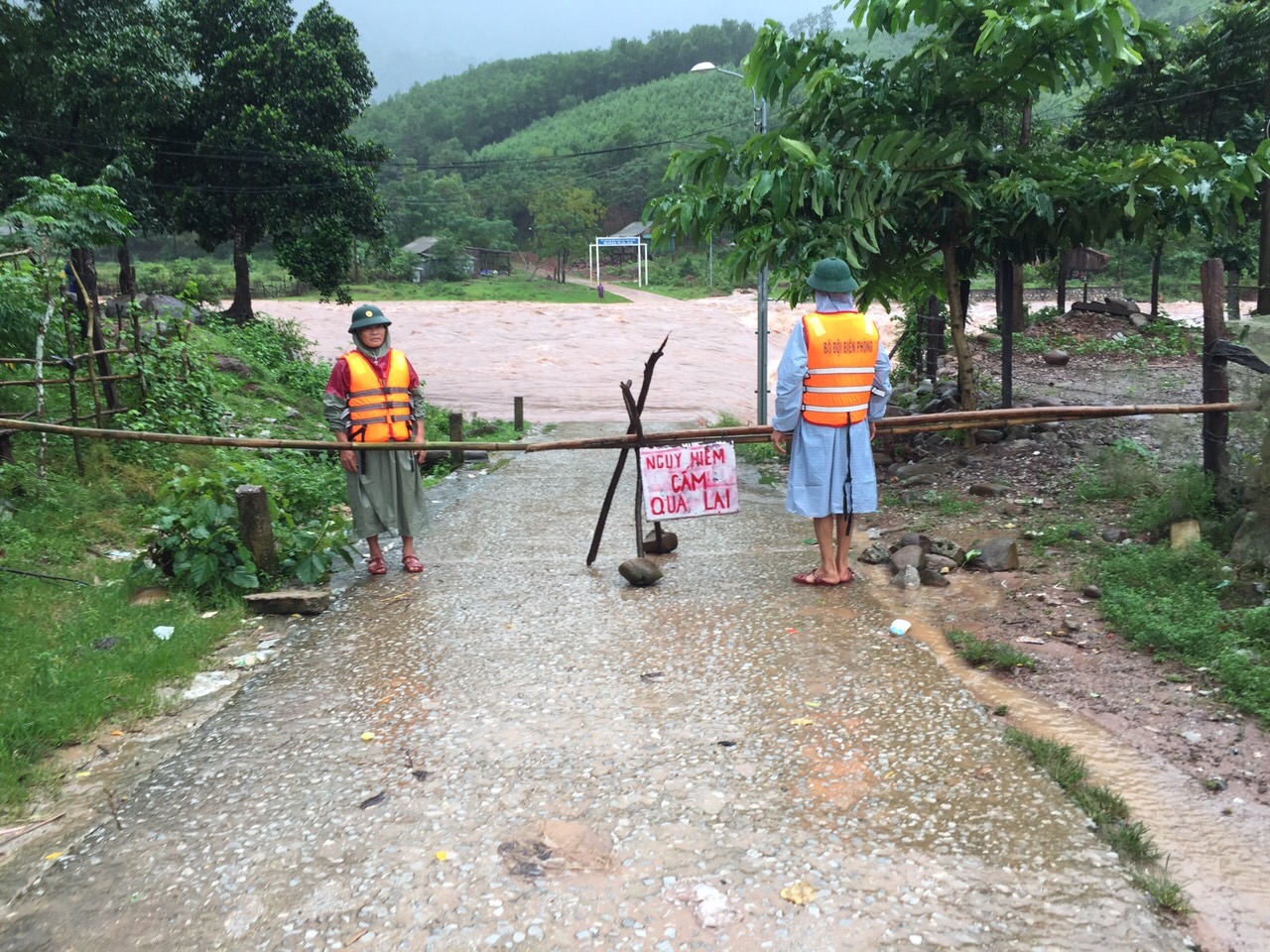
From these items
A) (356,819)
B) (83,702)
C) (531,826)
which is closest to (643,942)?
(531,826)

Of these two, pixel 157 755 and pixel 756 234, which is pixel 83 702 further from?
pixel 756 234

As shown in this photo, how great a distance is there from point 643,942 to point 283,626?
3388 mm

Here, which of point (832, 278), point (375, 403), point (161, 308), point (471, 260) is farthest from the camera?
point (471, 260)

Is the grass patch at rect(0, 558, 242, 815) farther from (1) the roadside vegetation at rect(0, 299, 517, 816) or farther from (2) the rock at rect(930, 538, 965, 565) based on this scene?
(2) the rock at rect(930, 538, 965, 565)

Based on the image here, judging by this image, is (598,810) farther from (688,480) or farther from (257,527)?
(257,527)

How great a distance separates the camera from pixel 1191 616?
14.5 ft

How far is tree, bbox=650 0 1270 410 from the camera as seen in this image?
737 centimetres

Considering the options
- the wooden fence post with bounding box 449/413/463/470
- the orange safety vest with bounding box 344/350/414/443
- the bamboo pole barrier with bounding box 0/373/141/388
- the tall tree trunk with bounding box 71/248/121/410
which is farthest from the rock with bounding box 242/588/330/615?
the wooden fence post with bounding box 449/413/463/470

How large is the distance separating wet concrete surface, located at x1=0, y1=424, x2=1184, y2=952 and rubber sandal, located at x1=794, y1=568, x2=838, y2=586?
0.40 m

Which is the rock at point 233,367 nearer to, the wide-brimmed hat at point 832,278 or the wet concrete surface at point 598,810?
the wet concrete surface at point 598,810

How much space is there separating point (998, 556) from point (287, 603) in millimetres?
4103

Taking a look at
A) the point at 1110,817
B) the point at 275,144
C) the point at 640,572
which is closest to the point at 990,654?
the point at 1110,817

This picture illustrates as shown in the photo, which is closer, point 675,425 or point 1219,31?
point 675,425

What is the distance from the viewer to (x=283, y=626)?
5.28 meters
